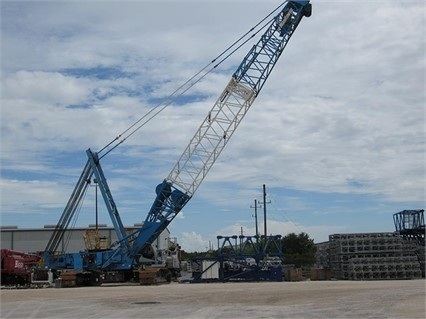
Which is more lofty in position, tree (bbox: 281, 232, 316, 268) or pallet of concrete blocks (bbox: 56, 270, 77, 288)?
tree (bbox: 281, 232, 316, 268)

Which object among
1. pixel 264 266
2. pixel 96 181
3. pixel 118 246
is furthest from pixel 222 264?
pixel 96 181

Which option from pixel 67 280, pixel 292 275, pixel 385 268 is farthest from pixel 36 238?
pixel 385 268

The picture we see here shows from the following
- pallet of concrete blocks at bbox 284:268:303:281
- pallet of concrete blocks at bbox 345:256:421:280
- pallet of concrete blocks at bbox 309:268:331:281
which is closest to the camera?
pallet of concrete blocks at bbox 345:256:421:280

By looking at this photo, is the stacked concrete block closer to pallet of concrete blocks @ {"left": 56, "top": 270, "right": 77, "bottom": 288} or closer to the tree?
pallet of concrete blocks @ {"left": 56, "top": 270, "right": 77, "bottom": 288}

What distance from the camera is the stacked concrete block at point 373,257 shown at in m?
49.4

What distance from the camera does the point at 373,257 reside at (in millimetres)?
51625

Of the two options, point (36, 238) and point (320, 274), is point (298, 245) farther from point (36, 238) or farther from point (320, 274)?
point (320, 274)

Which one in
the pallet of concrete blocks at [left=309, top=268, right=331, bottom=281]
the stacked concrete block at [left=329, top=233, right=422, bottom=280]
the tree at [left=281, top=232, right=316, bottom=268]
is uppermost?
the tree at [left=281, top=232, right=316, bottom=268]

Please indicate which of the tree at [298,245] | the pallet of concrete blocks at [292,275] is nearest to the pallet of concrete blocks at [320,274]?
the pallet of concrete blocks at [292,275]

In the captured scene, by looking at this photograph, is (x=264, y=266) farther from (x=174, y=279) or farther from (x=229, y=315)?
(x=229, y=315)

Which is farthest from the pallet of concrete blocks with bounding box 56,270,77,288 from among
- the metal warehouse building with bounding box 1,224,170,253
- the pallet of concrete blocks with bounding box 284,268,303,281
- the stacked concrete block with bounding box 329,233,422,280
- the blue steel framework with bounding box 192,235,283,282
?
the metal warehouse building with bounding box 1,224,170,253

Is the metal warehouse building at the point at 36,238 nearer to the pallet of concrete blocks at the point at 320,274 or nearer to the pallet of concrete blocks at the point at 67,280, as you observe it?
the pallet of concrete blocks at the point at 320,274

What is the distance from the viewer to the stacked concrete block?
49.4 metres

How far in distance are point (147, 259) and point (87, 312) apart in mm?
31348
